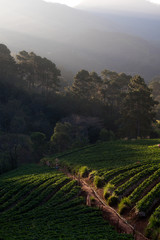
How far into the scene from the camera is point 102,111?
250 feet

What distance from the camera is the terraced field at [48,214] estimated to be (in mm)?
15352

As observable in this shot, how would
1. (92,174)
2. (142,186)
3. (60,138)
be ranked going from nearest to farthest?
(142,186), (92,174), (60,138)

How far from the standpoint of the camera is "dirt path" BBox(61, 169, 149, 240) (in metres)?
16.6

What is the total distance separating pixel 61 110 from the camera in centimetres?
7775

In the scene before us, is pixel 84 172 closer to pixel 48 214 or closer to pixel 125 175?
pixel 125 175

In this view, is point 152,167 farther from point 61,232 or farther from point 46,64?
point 46,64

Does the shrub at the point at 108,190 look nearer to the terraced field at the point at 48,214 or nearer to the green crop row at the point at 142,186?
the terraced field at the point at 48,214

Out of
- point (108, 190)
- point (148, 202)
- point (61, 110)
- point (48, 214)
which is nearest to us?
point (148, 202)

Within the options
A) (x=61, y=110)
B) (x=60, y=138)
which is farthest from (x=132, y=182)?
(x=61, y=110)

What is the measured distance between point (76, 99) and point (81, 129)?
16.1 meters

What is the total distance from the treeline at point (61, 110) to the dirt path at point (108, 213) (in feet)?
93.0

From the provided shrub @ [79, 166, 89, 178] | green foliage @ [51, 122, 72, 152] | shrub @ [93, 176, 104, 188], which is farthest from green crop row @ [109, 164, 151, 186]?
green foliage @ [51, 122, 72, 152]

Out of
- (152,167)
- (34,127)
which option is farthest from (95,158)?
(34,127)

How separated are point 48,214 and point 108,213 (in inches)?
192
